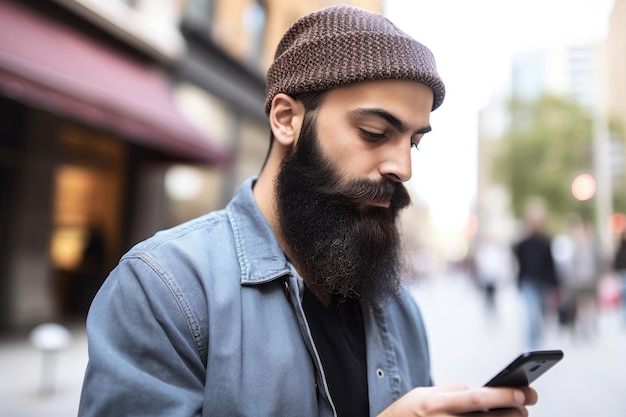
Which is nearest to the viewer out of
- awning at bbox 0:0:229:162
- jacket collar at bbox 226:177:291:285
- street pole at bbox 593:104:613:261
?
jacket collar at bbox 226:177:291:285

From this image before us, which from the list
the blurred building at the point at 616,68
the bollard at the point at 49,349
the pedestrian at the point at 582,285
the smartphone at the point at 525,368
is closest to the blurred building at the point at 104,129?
the bollard at the point at 49,349

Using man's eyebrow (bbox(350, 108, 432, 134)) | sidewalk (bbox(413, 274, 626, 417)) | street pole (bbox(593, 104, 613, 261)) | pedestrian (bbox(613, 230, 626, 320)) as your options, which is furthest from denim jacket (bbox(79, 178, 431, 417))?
street pole (bbox(593, 104, 613, 261))

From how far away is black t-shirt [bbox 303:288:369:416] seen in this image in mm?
1537

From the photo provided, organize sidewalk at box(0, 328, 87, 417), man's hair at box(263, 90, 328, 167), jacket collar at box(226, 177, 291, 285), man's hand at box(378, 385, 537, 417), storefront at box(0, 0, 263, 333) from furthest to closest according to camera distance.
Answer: storefront at box(0, 0, 263, 333) → sidewalk at box(0, 328, 87, 417) → man's hair at box(263, 90, 328, 167) → jacket collar at box(226, 177, 291, 285) → man's hand at box(378, 385, 537, 417)

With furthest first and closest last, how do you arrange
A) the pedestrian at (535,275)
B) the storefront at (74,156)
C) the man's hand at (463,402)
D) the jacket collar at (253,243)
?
the pedestrian at (535,275)
the storefront at (74,156)
the jacket collar at (253,243)
the man's hand at (463,402)

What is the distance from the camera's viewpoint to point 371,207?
5.52 ft

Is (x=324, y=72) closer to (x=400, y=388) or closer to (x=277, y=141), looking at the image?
(x=277, y=141)

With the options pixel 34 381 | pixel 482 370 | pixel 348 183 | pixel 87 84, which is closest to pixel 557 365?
pixel 482 370

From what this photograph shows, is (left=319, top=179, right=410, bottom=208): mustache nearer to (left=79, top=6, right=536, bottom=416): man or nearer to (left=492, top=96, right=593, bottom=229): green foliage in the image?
(left=79, top=6, right=536, bottom=416): man

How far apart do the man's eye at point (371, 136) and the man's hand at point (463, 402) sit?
2.28ft

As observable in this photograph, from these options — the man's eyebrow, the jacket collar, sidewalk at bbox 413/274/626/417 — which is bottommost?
sidewalk at bbox 413/274/626/417

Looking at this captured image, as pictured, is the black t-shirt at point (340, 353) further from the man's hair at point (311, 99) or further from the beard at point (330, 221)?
the man's hair at point (311, 99)

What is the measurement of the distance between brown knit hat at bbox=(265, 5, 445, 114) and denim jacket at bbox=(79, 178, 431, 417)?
0.49 metres

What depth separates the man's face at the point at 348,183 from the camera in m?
1.58
